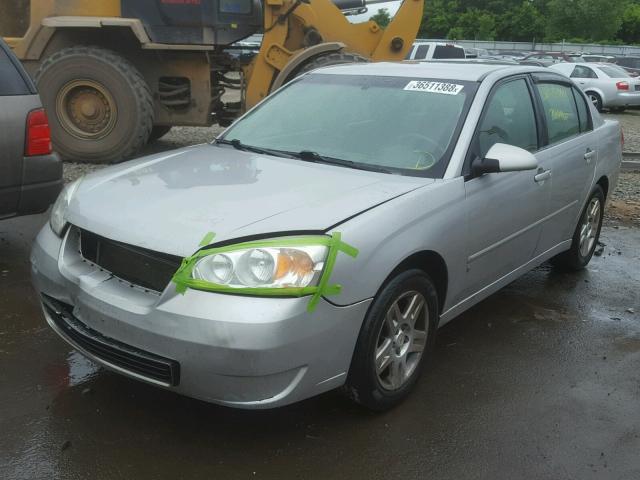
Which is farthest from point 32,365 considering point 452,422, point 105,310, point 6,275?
point 452,422

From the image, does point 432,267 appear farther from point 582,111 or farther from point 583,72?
point 583,72

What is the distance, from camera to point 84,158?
29.7 ft

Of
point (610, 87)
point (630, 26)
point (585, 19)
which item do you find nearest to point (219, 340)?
point (610, 87)

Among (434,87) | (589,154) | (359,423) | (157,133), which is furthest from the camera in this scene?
(157,133)

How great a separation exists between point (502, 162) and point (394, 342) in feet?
3.70

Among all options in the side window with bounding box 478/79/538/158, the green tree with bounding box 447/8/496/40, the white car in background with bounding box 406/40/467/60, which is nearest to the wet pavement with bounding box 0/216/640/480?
the side window with bounding box 478/79/538/158

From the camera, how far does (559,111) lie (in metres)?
4.93

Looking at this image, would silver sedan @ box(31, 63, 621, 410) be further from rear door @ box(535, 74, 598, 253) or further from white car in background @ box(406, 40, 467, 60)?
white car in background @ box(406, 40, 467, 60)

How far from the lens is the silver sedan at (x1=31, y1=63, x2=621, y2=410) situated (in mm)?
2736

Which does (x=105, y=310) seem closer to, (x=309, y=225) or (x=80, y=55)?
(x=309, y=225)

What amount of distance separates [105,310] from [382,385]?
1.29 metres

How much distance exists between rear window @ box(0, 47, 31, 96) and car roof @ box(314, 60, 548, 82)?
2.09 meters

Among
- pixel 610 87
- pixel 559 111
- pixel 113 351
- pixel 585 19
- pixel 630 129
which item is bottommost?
pixel 630 129

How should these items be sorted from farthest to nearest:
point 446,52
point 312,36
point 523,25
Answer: point 523,25 → point 446,52 → point 312,36
